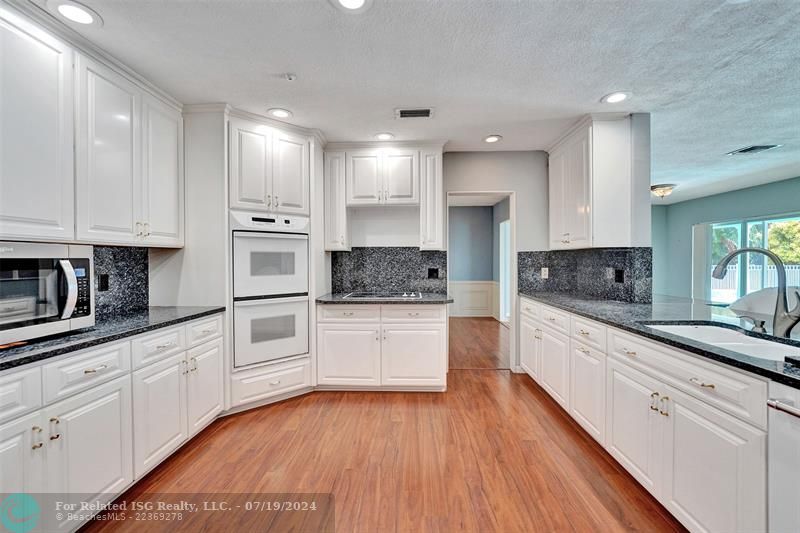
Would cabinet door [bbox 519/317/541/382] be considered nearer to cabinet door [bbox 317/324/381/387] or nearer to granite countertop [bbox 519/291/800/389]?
granite countertop [bbox 519/291/800/389]

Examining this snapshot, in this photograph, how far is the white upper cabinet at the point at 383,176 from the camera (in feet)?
11.0

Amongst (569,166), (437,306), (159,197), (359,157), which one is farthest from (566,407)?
(159,197)

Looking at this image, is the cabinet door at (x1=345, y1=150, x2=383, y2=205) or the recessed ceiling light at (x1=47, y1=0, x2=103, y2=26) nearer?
the recessed ceiling light at (x1=47, y1=0, x2=103, y2=26)

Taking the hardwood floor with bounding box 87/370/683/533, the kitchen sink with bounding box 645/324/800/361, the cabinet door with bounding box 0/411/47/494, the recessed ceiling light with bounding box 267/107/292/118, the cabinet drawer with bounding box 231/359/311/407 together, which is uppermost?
the recessed ceiling light with bounding box 267/107/292/118

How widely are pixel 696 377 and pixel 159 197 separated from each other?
10.8ft

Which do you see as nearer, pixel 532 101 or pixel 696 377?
pixel 696 377

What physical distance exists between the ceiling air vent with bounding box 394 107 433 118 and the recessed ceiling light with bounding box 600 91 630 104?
4.28ft

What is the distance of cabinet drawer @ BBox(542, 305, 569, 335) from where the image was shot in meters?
2.60

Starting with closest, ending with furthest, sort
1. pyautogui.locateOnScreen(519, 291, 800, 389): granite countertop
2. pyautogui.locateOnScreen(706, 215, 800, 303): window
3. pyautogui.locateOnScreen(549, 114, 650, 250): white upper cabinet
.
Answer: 1. pyautogui.locateOnScreen(519, 291, 800, 389): granite countertop
2. pyautogui.locateOnScreen(549, 114, 650, 250): white upper cabinet
3. pyautogui.locateOnScreen(706, 215, 800, 303): window

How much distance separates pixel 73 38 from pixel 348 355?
2.77 meters

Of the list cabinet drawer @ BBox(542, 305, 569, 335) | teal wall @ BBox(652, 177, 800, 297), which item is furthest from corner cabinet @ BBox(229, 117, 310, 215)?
teal wall @ BBox(652, 177, 800, 297)

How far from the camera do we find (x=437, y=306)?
305 cm

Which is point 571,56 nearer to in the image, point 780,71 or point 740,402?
point 780,71

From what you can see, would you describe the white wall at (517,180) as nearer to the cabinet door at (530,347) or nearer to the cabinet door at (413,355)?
the cabinet door at (530,347)
